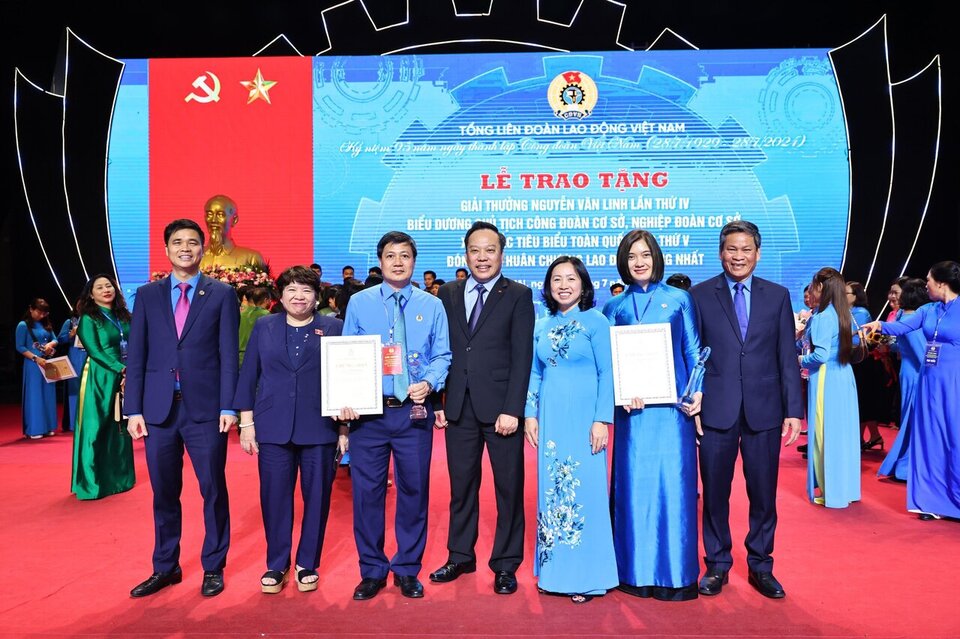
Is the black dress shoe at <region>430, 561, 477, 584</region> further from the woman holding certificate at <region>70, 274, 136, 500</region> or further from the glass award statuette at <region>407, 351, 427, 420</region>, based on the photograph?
the woman holding certificate at <region>70, 274, 136, 500</region>

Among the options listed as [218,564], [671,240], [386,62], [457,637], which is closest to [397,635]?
[457,637]

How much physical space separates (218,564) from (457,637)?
116 centimetres

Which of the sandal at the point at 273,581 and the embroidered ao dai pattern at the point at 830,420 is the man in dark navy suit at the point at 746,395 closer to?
the embroidered ao dai pattern at the point at 830,420

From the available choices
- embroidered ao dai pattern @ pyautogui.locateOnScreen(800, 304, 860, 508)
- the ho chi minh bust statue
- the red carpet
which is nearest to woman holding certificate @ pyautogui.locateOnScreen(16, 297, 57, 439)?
the ho chi minh bust statue

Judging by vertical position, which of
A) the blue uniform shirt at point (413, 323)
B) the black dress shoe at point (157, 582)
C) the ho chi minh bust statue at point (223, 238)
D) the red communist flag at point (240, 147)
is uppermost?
the red communist flag at point (240, 147)

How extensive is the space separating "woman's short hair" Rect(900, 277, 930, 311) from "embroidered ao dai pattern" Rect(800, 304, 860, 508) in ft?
3.63

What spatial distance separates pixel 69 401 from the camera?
8.15 meters

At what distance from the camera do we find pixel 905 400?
546 cm

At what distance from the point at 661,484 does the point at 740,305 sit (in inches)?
33.2

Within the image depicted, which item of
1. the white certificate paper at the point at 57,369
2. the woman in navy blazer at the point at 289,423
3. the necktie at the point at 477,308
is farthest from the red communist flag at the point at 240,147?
the necktie at the point at 477,308

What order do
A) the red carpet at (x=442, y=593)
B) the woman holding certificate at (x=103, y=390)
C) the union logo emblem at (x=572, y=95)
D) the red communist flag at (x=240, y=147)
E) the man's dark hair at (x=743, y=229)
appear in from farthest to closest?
1. the red communist flag at (x=240, y=147)
2. the union logo emblem at (x=572, y=95)
3. the woman holding certificate at (x=103, y=390)
4. the man's dark hair at (x=743, y=229)
5. the red carpet at (x=442, y=593)

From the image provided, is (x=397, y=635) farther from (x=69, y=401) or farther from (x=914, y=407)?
(x=69, y=401)

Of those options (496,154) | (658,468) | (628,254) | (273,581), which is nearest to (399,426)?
(273,581)

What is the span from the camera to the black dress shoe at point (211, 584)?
10.6 feet
